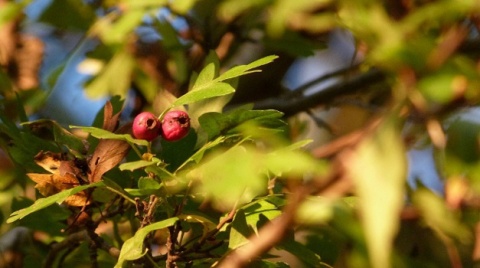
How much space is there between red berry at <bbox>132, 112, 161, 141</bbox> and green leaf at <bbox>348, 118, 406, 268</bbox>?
29cm

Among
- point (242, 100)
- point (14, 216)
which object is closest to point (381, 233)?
point (14, 216)

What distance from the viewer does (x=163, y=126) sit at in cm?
68

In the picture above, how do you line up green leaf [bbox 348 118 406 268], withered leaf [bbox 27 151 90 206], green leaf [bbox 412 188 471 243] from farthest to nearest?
withered leaf [bbox 27 151 90 206] → green leaf [bbox 412 188 471 243] → green leaf [bbox 348 118 406 268]

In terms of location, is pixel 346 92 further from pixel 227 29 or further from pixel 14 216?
pixel 14 216

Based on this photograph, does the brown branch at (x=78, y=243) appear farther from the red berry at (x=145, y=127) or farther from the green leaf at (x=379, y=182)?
the green leaf at (x=379, y=182)

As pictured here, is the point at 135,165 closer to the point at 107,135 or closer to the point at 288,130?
the point at 107,135

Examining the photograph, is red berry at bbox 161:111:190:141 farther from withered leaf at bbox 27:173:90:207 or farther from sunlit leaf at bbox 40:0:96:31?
sunlit leaf at bbox 40:0:96:31

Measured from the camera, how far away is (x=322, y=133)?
5.53ft

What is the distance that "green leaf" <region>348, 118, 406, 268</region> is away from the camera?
39 cm

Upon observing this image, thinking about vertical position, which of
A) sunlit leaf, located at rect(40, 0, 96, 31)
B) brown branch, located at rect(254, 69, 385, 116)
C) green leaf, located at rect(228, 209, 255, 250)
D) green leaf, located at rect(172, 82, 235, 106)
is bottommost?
brown branch, located at rect(254, 69, 385, 116)

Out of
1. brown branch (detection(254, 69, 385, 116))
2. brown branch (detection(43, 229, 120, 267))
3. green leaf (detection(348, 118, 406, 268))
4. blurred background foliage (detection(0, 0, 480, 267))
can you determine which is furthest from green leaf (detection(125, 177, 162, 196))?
brown branch (detection(254, 69, 385, 116))

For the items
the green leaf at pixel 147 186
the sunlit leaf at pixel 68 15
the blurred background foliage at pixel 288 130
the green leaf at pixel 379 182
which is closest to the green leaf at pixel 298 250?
the blurred background foliage at pixel 288 130

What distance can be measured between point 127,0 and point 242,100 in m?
0.53

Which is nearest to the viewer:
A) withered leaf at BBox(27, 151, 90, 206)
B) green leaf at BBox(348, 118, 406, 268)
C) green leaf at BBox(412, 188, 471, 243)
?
green leaf at BBox(348, 118, 406, 268)
